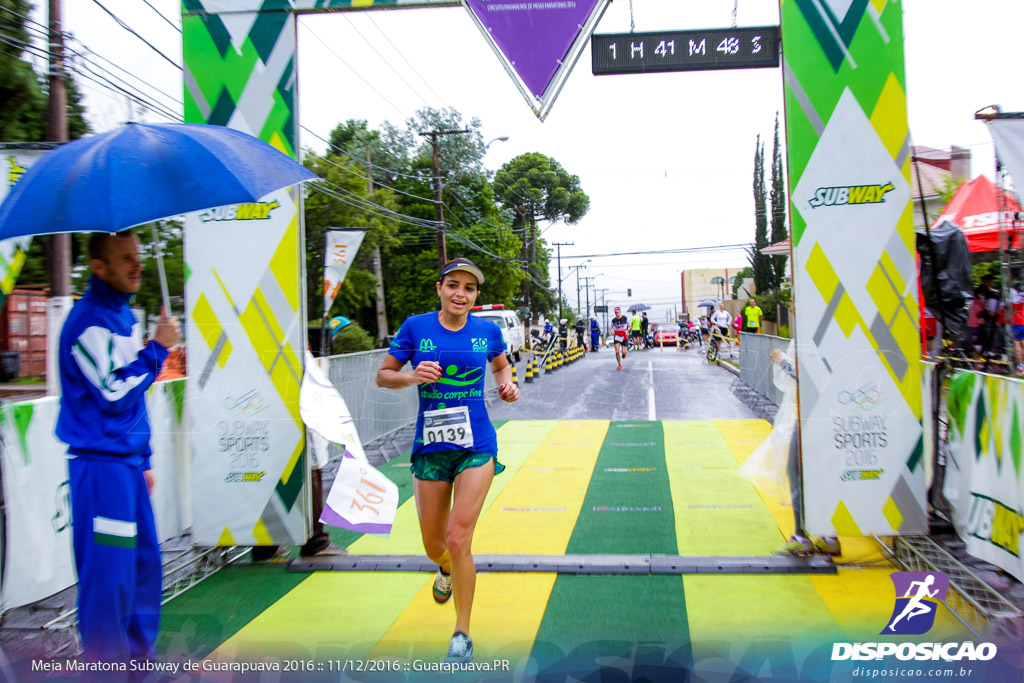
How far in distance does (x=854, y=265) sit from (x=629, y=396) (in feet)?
34.6

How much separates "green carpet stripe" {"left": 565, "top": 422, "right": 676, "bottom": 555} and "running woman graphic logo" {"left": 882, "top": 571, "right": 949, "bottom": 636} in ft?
4.99

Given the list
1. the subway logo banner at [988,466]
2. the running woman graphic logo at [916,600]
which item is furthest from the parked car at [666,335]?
the running woman graphic logo at [916,600]

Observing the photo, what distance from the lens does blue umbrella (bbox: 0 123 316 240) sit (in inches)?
109

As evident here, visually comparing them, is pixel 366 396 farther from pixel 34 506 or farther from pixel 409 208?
pixel 409 208

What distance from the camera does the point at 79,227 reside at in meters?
2.70

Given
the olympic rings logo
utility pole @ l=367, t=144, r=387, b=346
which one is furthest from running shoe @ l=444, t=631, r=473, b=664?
utility pole @ l=367, t=144, r=387, b=346

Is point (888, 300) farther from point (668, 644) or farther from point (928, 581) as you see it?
point (668, 644)

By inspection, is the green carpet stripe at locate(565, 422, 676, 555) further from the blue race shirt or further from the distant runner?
the distant runner

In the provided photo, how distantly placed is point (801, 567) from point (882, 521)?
62 centimetres

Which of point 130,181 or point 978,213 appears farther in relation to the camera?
point 978,213

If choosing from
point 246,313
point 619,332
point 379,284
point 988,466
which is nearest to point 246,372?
point 246,313

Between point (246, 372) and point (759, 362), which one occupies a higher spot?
point (246, 372)

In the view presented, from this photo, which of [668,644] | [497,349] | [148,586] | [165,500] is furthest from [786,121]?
[165,500]

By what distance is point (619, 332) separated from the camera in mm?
21484
